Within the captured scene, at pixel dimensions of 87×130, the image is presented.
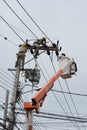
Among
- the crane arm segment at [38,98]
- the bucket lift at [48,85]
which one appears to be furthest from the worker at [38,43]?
the crane arm segment at [38,98]

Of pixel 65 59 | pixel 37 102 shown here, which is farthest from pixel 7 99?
pixel 37 102

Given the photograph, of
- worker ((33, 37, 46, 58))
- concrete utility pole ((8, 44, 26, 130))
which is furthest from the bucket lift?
concrete utility pole ((8, 44, 26, 130))

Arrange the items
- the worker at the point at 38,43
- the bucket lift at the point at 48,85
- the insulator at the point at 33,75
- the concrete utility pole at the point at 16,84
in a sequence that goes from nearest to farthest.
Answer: the bucket lift at the point at 48,85
the concrete utility pole at the point at 16,84
the worker at the point at 38,43
the insulator at the point at 33,75

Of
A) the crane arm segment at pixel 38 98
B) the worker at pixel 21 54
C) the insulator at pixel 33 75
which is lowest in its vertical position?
the crane arm segment at pixel 38 98

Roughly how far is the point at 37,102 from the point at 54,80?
1652mm

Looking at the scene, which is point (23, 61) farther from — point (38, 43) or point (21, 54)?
point (38, 43)

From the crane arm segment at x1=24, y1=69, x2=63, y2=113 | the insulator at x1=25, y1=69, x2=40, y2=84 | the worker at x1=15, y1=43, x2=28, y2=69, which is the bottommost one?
the crane arm segment at x1=24, y1=69, x2=63, y2=113

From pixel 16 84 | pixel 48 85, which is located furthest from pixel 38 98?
pixel 16 84

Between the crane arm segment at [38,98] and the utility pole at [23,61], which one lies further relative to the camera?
the utility pole at [23,61]

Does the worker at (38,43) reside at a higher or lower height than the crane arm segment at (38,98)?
higher

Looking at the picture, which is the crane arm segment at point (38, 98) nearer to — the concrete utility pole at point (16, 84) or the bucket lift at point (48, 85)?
the bucket lift at point (48, 85)

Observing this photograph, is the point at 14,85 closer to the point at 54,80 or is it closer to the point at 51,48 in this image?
the point at 51,48

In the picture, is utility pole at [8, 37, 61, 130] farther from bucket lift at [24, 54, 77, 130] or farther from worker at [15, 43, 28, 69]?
bucket lift at [24, 54, 77, 130]

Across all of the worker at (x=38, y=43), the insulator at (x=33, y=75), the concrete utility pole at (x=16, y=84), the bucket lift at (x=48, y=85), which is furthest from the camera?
the insulator at (x=33, y=75)
